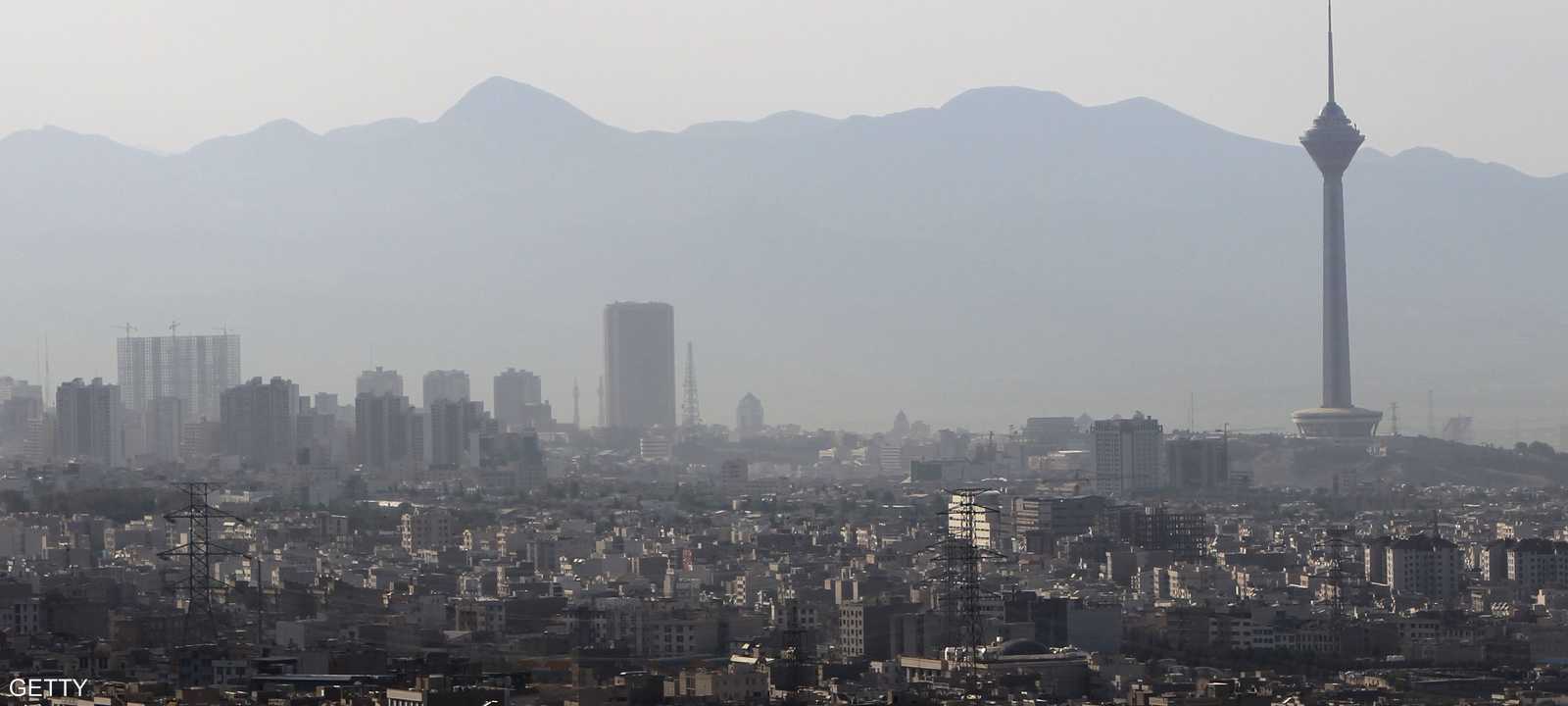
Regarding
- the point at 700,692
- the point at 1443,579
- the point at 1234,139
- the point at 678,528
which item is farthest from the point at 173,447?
the point at 1234,139

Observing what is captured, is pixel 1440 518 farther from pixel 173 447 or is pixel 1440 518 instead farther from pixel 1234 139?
pixel 1234 139

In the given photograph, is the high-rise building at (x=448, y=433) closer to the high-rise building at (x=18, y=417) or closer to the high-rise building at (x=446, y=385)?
the high-rise building at (x=18, y=417)

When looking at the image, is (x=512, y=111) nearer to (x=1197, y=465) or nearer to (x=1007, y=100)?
(x=1007, y=100)

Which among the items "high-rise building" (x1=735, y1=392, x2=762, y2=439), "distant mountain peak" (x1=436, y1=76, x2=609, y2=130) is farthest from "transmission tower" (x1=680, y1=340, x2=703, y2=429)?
"distant mountain peak" (x1=436, y1=76, x2=609, y2=130)

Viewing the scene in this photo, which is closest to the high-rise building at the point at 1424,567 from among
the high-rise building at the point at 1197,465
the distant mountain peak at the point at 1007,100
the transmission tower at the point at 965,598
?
the transmission tower at the point at 965,598

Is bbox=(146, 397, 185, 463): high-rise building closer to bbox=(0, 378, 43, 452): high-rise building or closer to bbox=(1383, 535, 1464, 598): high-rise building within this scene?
bbox=(0, 378, 43, 452): high-rise building
